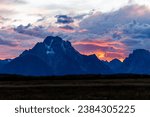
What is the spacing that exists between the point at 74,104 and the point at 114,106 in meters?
3.63

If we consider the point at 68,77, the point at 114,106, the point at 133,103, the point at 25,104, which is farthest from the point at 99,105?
the point at 68,77

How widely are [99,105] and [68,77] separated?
13257 centimetres

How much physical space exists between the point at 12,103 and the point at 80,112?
7.94 m

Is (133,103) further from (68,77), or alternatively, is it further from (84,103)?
(68,77)

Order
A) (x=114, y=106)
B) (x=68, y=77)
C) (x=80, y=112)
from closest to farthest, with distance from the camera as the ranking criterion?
1. (x=80, y=112)
2. (x=114, y=106)
3. (x=68, y=77)

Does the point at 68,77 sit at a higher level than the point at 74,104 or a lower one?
lower

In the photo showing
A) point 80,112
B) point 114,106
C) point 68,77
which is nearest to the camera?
point 80,112

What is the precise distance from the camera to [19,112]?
119 ft

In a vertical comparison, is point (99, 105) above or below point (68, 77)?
above

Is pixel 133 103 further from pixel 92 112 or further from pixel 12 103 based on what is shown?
pixel 12 103

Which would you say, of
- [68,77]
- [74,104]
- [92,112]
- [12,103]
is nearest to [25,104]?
[12,103]

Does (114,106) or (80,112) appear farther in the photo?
(114,106)

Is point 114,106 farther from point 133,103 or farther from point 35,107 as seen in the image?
point 35,107

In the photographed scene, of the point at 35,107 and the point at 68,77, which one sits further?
the point at 68,77
